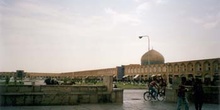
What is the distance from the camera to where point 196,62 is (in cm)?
6191

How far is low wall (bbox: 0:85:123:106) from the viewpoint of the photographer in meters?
12.1

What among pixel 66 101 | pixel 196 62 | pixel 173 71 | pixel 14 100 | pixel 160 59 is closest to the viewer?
pixel 14 100

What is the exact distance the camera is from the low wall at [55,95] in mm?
12148

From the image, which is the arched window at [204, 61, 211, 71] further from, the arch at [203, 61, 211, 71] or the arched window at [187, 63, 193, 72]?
the arched window at [187, 63, 193, 72]

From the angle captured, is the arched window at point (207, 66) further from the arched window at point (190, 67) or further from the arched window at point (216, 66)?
the arched window at point (190, 67)

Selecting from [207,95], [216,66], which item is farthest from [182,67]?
[207,95]

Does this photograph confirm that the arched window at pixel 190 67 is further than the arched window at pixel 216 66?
Yes

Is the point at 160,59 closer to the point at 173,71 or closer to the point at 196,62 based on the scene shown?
the point at 173,71

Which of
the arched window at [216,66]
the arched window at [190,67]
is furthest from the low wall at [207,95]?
the arched window at [190,67]

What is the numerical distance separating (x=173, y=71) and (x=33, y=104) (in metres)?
61.0

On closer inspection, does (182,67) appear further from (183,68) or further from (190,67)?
(190,67)

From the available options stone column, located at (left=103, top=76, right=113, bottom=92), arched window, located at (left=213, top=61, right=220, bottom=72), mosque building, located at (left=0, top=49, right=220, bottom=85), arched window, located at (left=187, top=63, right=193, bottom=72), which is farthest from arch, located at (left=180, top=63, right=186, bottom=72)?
stone column, located at (left=103, top=76, right=113, bottom=92)

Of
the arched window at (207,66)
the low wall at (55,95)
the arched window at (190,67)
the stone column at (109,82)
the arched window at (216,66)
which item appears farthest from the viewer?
the arched window at (190,67)

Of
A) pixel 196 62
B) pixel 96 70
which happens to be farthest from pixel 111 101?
pixel 96 70
